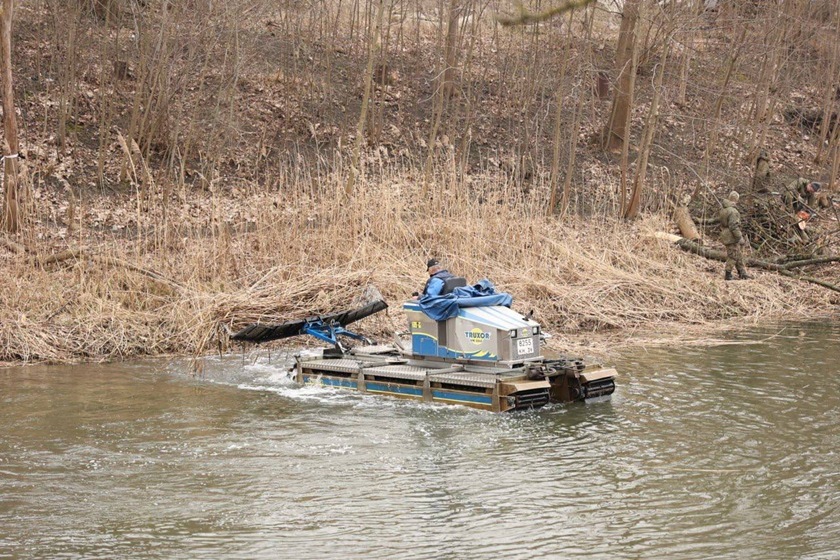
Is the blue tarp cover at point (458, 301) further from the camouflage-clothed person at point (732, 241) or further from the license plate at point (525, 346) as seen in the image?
the camouflage-clothed person at point (732, 241)

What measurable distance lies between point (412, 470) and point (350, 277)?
7.38 meters

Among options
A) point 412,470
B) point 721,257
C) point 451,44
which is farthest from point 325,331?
point 451,44

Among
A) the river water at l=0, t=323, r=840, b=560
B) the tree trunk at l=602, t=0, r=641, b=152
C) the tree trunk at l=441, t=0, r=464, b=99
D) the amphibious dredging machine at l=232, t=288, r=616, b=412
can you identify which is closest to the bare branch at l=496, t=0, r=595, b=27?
the tree trunk at l=602, t=0, r=641, b=152

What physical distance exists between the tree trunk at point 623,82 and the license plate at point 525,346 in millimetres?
12644

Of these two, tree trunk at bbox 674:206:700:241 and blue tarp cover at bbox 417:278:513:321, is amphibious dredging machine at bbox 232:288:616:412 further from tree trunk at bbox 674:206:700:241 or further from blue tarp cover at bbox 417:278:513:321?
tree trunk at bbox 674:206:700:241

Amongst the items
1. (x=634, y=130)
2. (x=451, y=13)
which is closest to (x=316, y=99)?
(x=451, y=13)

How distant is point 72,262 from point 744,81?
2395cm

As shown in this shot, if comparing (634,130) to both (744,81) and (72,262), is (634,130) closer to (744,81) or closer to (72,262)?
(744,81)

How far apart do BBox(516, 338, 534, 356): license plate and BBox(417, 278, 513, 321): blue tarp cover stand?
26.0 inches

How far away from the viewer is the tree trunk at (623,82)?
25.1 meters

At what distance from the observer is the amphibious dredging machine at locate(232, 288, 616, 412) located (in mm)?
11508

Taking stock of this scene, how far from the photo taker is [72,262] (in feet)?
53.0

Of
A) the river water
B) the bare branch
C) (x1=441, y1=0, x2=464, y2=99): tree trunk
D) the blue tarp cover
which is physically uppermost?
the bare branch

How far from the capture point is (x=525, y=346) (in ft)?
39.1
